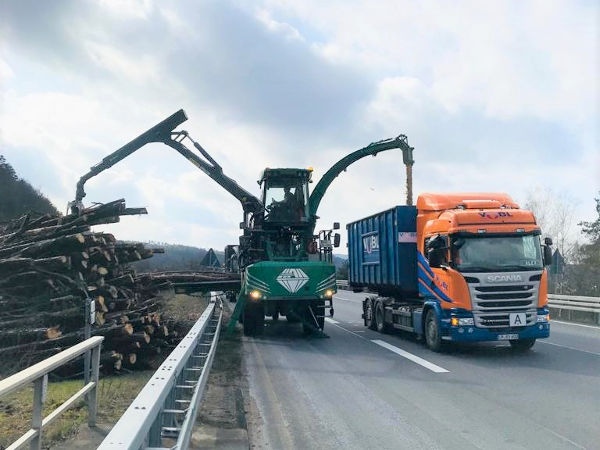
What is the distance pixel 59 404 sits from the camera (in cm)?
682

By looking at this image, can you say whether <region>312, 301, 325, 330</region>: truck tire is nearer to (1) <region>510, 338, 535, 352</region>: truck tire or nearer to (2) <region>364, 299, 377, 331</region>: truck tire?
(2) <region>364, 299, 377, 331</region>: truck tire

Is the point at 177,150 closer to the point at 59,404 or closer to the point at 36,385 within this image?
the point at 59,404

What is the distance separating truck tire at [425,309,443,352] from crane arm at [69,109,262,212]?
8756mm

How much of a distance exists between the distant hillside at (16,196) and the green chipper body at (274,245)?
77.6ft

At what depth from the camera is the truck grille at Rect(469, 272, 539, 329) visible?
11.2 m

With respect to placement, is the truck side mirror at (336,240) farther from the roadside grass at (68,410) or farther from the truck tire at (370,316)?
the roadside grass at (68,410)

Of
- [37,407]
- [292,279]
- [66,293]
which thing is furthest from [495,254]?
Result: [37,407]

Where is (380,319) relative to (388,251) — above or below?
below

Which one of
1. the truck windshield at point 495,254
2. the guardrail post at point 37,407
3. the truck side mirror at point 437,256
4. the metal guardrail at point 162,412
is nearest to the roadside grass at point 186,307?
the truck side mirror at point 437,256

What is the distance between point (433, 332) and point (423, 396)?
4.40m

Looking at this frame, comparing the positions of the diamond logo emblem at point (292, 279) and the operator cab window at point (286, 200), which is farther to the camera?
the operator cab window at point (286, 200)

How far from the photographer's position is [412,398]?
7910 millimetres

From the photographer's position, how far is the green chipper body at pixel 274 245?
47.0 feet

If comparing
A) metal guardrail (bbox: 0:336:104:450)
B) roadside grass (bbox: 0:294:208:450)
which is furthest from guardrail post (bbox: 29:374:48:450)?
roadside grass (bbox: 0:294:208:450)
